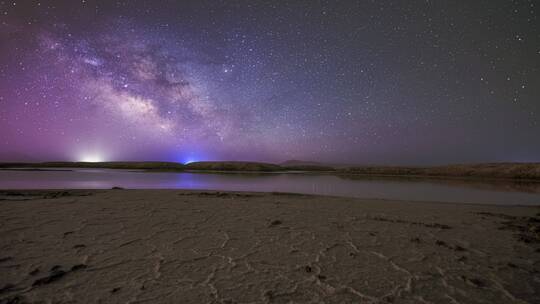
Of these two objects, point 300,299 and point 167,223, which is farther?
point 167,223

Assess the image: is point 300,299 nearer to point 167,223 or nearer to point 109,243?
point 109,243

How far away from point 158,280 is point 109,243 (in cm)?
219

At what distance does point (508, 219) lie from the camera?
802 cm

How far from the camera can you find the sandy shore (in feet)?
10.5

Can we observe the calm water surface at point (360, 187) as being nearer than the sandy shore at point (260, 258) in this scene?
No

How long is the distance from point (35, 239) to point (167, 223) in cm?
250

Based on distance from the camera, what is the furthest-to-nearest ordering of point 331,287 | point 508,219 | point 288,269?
point 508,219, point 288,269, point 331,287

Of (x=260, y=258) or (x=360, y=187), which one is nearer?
(x=260, y=258)

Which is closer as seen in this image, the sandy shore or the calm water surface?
the sandy shore

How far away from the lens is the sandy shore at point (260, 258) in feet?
10.5

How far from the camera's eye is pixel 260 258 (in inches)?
174

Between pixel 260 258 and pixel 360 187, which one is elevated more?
pixel 260 258

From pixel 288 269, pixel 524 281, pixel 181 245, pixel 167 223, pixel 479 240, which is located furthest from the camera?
pixel 167 223

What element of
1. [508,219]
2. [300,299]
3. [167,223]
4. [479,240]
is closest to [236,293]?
[300,299]
